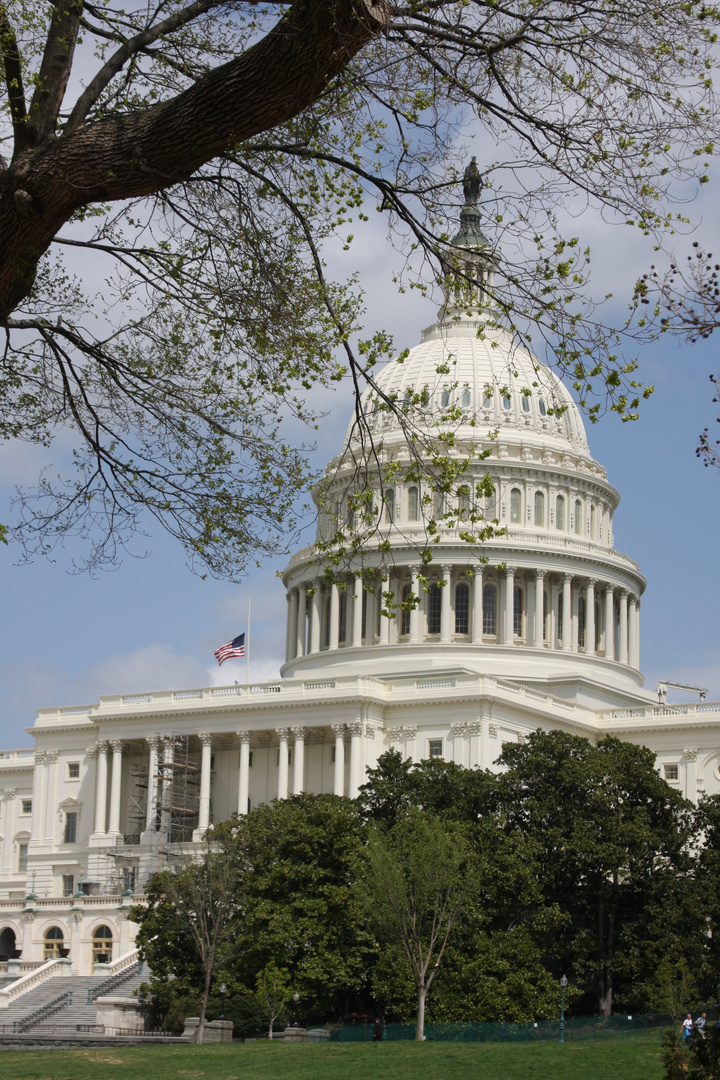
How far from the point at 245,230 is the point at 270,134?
140 centimetres

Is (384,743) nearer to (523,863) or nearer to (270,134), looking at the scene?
(523,863)

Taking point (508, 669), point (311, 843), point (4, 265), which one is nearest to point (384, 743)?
point (508, 669)

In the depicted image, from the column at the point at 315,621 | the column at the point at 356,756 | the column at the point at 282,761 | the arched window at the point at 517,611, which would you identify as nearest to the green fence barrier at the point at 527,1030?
the column at the point at 356,756

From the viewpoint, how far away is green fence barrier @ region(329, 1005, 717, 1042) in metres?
55.5

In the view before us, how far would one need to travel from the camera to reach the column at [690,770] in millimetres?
96500

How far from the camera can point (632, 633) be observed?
11994 centimetres

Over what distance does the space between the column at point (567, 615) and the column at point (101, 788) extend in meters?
31.6

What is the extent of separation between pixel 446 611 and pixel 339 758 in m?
19.5

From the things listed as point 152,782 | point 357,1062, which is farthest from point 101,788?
point 357,1062

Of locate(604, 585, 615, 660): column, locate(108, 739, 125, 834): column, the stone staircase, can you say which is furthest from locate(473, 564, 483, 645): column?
the stone staircase

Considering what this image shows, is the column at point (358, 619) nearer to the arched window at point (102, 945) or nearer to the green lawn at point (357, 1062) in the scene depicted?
the arched window at point (102, 945)

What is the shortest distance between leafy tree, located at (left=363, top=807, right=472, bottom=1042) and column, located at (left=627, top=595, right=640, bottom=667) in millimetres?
56783

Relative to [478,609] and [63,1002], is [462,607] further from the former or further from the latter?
[63,1002]

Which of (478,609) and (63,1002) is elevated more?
(478,609)
